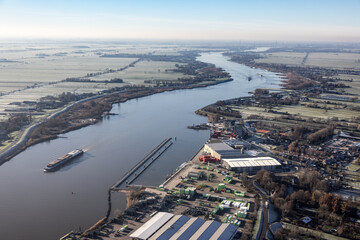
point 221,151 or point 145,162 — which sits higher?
point 221,151

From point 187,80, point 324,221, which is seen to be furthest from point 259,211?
point 187,80

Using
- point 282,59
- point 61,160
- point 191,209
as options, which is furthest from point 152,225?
point 282,59

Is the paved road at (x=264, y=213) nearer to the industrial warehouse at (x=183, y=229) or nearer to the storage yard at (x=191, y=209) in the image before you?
the storage yard at (x=191, y=209)

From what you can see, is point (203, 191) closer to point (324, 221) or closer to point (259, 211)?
point (259, 211)

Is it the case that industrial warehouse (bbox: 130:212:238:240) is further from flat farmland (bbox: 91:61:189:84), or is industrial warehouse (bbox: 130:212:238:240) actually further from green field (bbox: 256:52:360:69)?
green field (bbox: 256:52:360:69)

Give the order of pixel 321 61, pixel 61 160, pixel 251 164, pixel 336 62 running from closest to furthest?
pixel 251 164
pixel 61 160
pixel 336 62
pixel 321 61

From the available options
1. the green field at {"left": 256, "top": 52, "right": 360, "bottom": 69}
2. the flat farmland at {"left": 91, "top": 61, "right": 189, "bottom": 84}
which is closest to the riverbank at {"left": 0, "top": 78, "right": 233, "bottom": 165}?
the flat farmland at {"left": 91, "top": 61, "right": 189, "bottom": 84}

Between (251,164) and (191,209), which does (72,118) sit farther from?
(191,209)
